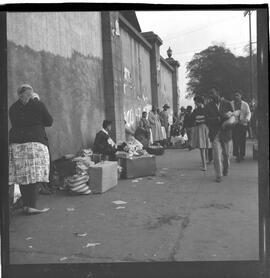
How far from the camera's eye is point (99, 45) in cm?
777

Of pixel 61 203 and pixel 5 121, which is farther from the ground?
pixel 5 121

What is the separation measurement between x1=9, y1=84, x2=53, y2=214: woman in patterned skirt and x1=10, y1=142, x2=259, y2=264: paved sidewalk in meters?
0.34

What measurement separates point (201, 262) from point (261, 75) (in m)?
1.75

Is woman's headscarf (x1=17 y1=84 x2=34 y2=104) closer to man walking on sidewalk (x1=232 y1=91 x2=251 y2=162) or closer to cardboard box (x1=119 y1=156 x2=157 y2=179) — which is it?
man walking on sidewalk (x1=232 y1=91 x2=251 y2=162)

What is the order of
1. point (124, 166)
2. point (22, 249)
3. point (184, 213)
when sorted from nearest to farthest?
point (22, 249), point (184, 213), point (124, 166)

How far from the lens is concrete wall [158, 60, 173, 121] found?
9.45 m

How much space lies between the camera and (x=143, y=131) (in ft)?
30.8

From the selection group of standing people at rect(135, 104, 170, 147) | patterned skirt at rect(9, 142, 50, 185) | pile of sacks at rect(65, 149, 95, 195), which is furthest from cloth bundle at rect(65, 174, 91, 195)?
group of standing people at rect(135, 104, 170, 147)

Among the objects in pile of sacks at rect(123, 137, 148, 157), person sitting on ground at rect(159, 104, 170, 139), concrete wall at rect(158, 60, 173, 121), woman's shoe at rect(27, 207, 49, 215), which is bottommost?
woman's shoe at rect(27, 207, 49, 215)

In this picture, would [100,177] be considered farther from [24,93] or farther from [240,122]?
[240,122]

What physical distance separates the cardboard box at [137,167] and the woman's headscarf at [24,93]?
121 inches

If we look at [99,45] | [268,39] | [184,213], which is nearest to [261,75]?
[268,39]

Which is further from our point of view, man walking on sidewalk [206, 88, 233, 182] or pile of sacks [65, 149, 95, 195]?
pile of sacks [65, 149, 95, 195]

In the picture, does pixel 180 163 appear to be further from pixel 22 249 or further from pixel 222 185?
pixel 22 249
